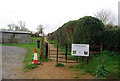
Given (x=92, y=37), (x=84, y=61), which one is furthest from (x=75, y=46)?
(x=92, y=37)

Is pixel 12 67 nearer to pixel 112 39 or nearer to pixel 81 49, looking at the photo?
pixel 81 49

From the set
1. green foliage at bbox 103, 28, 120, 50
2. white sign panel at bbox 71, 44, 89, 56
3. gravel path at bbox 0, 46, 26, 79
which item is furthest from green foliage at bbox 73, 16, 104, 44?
gravel path at bbox 0, 46, 26, 79

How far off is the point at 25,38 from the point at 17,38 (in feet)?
5.40

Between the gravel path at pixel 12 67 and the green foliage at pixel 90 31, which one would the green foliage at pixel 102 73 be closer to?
the green foliage at pixel 90 31

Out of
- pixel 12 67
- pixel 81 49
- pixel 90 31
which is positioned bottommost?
pixel 12 67

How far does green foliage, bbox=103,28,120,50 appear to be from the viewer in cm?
638

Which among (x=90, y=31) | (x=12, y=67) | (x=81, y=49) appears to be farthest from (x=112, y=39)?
(x=12, y=67)

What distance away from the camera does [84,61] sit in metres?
5.99

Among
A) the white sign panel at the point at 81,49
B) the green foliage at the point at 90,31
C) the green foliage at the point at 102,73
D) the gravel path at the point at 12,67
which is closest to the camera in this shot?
the green foliage at the point at 102,73

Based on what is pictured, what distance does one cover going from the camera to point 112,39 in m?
6.58

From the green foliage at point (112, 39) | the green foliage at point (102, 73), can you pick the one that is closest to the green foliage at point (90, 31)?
the green foliage at point (112, 39)

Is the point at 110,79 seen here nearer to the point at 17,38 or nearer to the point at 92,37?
the point at 92,37

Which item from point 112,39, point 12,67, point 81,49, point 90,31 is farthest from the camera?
point 90,31

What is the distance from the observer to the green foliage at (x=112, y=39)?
6.38 m
